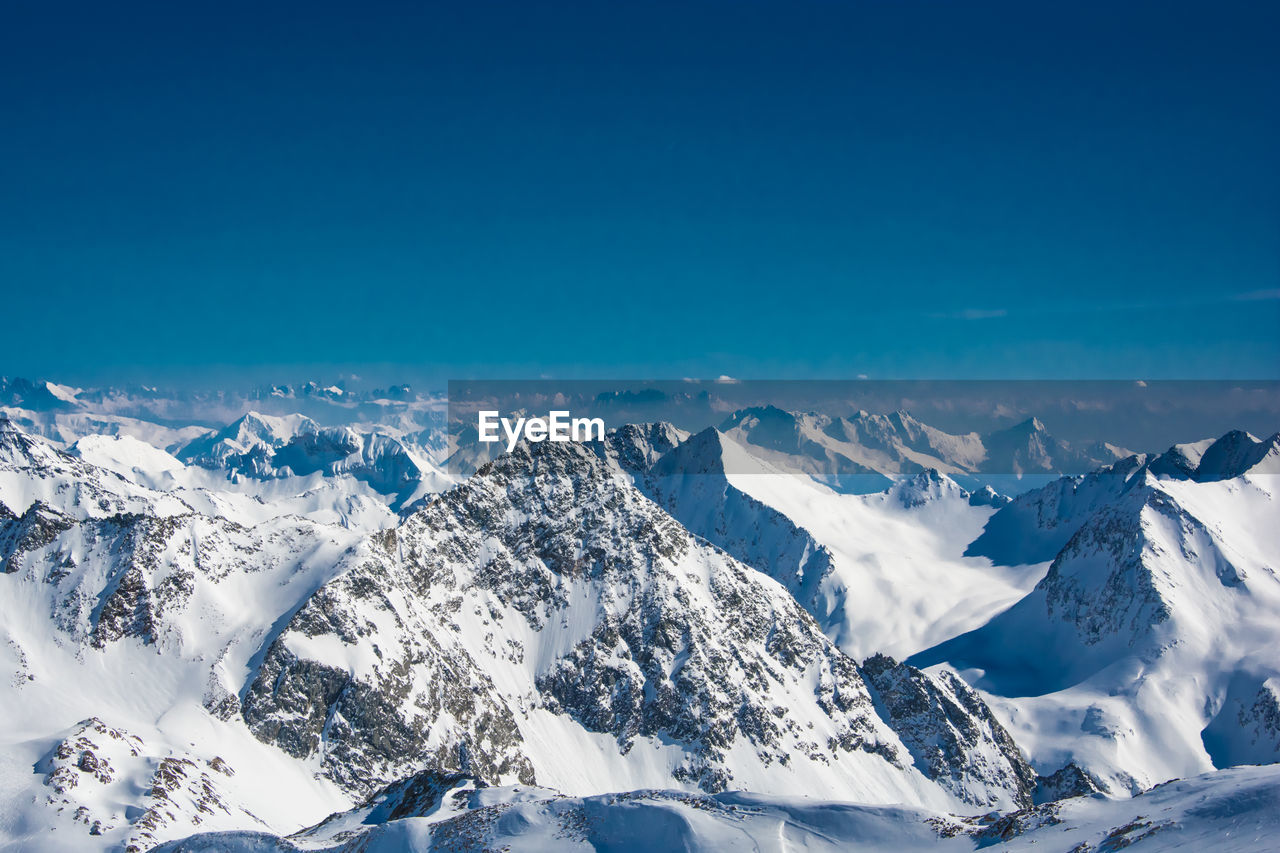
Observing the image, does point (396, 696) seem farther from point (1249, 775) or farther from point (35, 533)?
point (1249, 775)

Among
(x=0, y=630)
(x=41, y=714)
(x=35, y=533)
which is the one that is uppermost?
(x=35, y=533)

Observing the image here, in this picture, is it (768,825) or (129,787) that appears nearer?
(768,825)

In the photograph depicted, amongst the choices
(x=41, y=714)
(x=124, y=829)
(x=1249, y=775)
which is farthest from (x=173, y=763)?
(x=1249, y=775)

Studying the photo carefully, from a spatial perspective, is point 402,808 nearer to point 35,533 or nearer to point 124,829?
point 124,829

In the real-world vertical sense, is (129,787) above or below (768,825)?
above

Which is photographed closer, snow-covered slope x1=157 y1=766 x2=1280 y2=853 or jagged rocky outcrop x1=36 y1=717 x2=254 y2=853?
snow-covered slope x1=157 y1=766 x2=1280 y2=853

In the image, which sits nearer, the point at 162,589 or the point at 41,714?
the point at 41,714

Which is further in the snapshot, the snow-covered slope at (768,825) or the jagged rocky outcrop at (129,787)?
the jagged rocky outcrop at (129,787)

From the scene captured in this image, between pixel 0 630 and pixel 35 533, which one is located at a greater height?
pixel 35 533

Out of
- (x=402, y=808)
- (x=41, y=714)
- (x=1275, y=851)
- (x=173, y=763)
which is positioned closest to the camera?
(x=1275, y=851)

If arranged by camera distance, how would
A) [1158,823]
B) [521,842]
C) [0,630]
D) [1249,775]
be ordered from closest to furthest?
[1158,823] → [1249,775] → [521,842] → [0,630]
